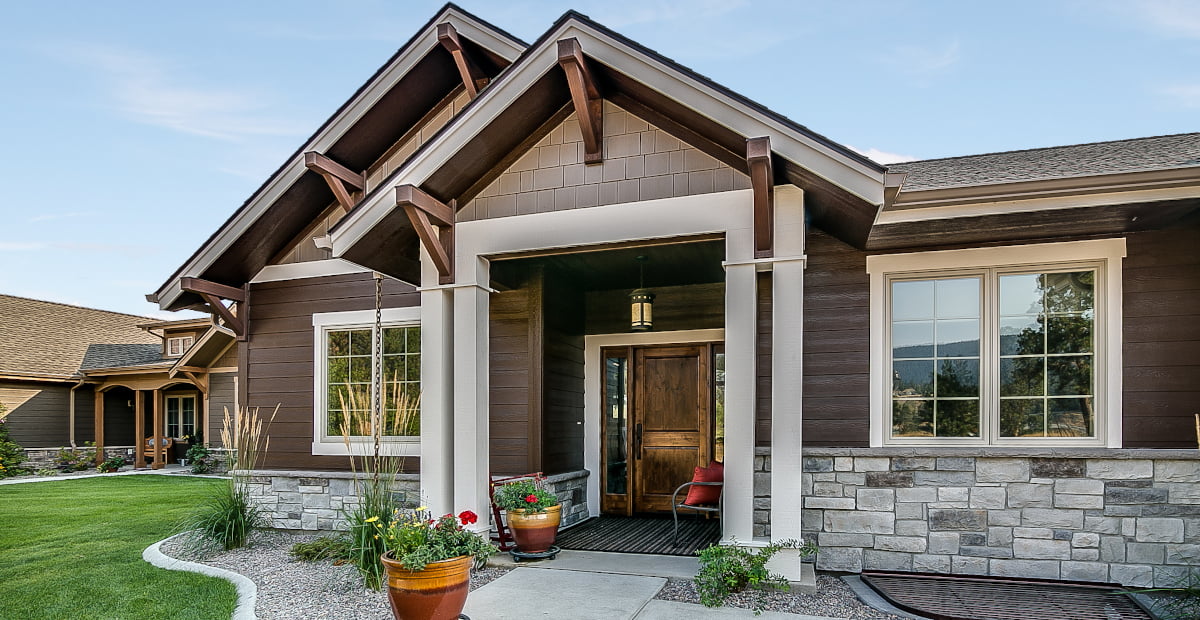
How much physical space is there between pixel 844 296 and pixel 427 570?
367 centimetres

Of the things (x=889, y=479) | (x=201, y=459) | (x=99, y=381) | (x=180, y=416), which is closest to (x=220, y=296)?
(x=889, y=479)

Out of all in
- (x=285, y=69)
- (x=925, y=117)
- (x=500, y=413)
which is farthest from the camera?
(x=925, y=117)

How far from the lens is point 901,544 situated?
16.7ft

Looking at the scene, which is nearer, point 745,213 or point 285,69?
point 745,213

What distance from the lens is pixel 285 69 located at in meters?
12.0

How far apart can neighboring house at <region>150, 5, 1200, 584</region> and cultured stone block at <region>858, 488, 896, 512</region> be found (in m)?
0.01

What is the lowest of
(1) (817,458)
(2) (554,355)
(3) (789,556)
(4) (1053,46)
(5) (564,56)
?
(3) (789,556)

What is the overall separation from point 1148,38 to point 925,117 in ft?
13.1

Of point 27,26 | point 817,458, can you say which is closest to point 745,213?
point 817,458

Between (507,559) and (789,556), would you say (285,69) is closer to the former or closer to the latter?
(507,559)

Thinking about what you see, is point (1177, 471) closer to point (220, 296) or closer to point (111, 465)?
point (220, 296)

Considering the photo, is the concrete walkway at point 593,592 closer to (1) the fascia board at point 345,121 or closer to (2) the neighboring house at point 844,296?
(2) the neighboring house at point 844,296

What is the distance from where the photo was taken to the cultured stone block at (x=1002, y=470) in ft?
16.0

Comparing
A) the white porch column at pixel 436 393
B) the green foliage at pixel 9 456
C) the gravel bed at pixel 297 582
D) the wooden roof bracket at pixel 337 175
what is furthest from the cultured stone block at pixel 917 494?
the green foliage at pixel 9 456
